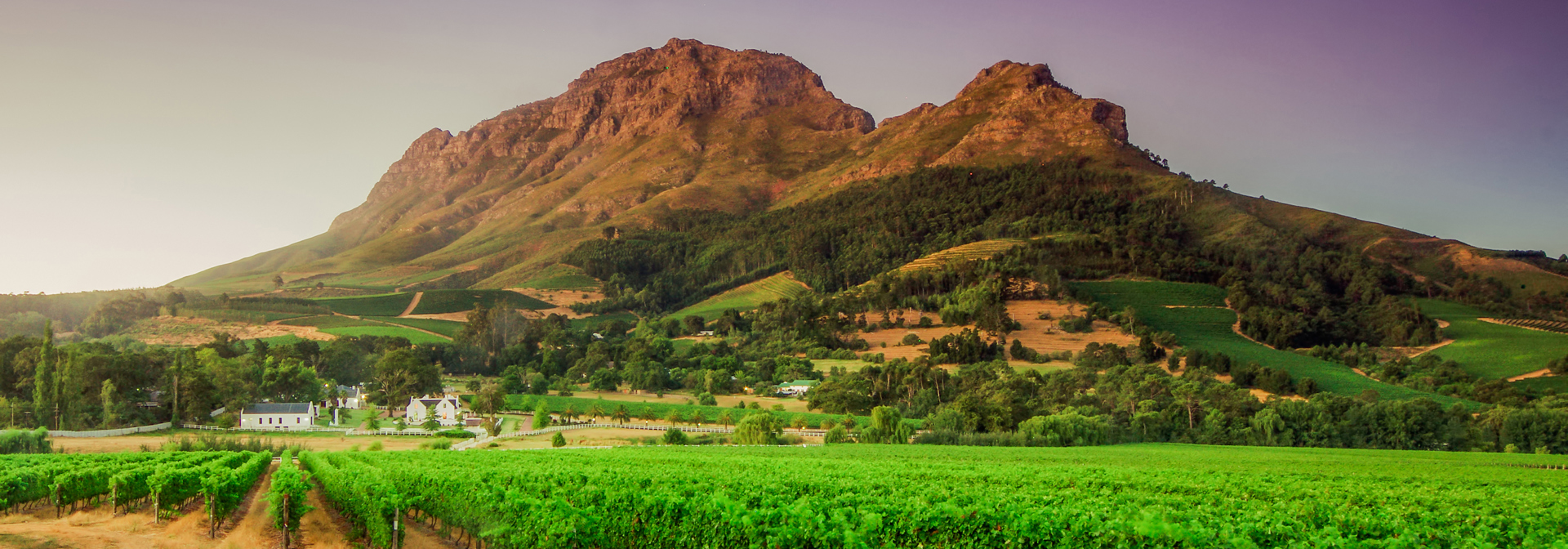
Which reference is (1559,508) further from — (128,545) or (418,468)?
(128,545)

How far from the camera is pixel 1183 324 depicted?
120125mm

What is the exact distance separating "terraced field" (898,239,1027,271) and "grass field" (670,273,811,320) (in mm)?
24536

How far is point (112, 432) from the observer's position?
69000 mm

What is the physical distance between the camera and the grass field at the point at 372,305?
17362cm

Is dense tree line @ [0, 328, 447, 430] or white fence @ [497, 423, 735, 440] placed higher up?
dense tree line @ [0, 328, 447, 430]

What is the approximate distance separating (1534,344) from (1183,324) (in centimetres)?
4088

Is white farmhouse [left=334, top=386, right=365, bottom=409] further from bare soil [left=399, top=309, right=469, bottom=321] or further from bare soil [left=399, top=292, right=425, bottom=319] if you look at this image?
bare soil [left=399, top=292, right=425, bottom=319]

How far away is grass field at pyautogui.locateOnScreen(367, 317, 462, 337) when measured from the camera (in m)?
153

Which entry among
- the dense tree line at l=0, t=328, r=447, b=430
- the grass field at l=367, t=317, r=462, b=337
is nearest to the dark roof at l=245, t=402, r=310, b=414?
the dense tree line at l=0, t=328, r=447, b=430

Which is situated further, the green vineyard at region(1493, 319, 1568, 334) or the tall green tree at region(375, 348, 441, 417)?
the green vineyard at region(1493, 319, 1568, 334)

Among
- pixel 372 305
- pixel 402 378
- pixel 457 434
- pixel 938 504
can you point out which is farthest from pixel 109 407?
pixel 372 305

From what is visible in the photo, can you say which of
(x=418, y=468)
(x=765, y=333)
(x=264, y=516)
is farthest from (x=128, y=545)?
(x=765, y=333)

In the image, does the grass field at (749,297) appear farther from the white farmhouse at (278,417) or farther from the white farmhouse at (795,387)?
the white farmhouse at (278,417)

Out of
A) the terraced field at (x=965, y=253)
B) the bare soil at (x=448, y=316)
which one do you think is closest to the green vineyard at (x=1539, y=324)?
the terraced field at (x=965, y=253)
